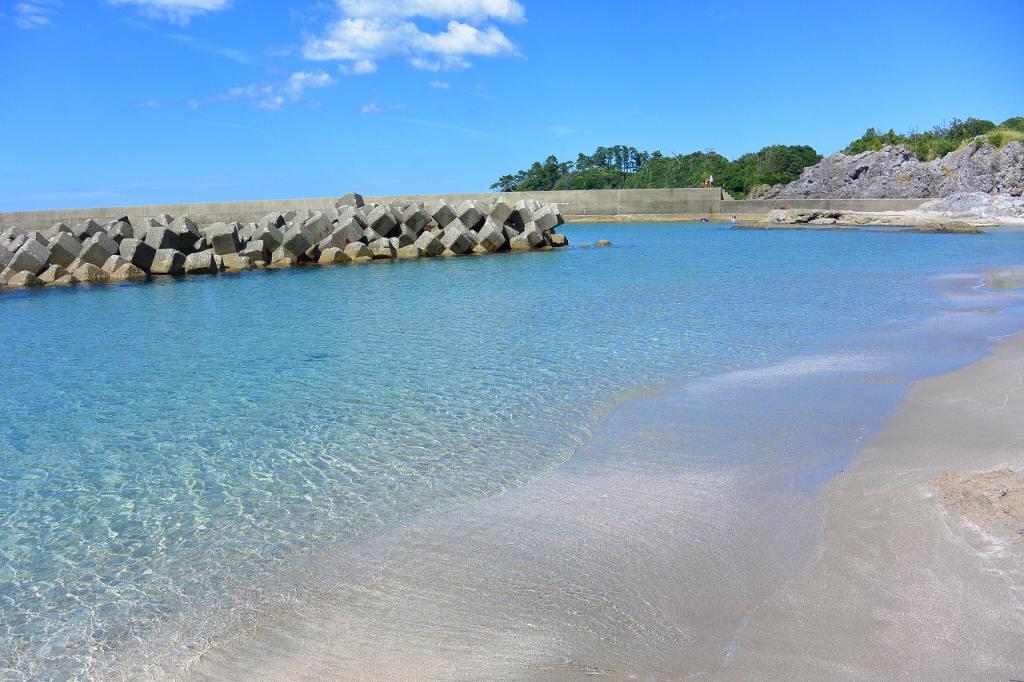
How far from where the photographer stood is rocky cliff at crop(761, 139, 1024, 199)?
4478 cm

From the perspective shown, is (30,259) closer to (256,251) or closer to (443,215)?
(256,251)

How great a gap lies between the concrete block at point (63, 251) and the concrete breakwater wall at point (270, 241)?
22 millimetres

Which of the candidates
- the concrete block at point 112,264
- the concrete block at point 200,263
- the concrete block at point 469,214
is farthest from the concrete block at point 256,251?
the concrete block at point 469,214

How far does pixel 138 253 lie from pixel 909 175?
43.8m

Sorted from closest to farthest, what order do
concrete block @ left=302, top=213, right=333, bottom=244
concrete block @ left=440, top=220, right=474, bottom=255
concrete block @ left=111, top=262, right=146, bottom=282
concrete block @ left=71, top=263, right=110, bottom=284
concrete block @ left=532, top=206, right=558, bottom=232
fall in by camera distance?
concrete block @ left=71, top=263, right=110, bottom=284 → concrete block @ left=111, top=262, right=146, bottom=282 → concrete block @ left=302, top=213, right=333, bottom=244 → concrete block @ left=440, top=220, right=474, bottom=255 → concrete block @ left=532, top=206, right=558, bottom=232

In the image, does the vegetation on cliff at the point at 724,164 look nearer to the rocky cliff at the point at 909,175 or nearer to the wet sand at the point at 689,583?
the rocky cliff at the point at 909,175

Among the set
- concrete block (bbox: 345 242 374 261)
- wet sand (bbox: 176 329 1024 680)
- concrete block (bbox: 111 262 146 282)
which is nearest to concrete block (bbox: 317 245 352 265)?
concrete block (bbox: 345 242 374 261)

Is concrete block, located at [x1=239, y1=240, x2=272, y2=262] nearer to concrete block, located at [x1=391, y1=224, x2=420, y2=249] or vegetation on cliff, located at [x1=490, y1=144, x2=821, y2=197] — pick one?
concrete block, located at [x1=391, y1=224, x2=420, y2=249]

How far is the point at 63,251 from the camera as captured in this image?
20453mm

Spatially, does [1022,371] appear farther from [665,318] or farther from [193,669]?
[193,669]

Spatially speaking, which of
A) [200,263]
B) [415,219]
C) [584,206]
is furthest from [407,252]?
[584,206]

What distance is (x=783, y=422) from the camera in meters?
5.79

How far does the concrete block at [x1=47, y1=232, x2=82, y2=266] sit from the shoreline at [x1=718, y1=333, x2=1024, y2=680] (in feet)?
→ 65.4

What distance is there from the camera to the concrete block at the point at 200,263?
20922mm
